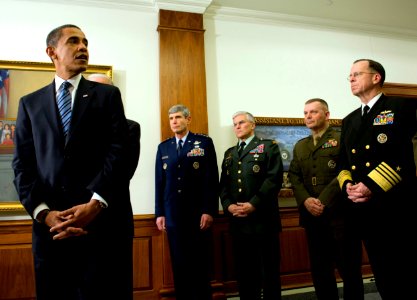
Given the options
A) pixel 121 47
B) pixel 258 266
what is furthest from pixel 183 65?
pixel 258 266

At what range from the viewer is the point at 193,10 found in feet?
11.7

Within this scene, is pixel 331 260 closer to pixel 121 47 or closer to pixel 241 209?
pixel 241 209

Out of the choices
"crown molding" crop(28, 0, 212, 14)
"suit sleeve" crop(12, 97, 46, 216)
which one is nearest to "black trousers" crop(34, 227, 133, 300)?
"suit sleeve" crop(12, 97, 46, 216)

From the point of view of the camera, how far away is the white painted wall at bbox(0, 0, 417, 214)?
3.21 metres

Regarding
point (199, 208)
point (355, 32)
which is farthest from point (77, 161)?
point (355, 32)

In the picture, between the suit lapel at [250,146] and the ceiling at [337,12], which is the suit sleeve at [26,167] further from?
the ceiling at [337,12]

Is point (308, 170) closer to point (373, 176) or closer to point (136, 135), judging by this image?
point (373, 176)

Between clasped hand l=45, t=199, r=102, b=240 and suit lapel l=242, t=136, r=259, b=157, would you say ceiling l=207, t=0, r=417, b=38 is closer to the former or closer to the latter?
suit lapel l=242, t=136, r=259, b=157

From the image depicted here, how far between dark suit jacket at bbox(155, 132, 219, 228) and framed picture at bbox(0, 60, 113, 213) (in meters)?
1.18

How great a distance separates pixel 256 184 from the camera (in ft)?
8.65

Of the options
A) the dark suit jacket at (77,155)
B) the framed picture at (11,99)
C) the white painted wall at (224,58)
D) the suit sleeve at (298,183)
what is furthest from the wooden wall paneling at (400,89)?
the dark suit jacket at (77,155)

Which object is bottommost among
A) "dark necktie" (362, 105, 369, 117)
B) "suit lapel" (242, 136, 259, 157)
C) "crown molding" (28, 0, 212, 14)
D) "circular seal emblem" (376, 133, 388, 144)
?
"circular seal emblem" (376, 133, 388, 144)

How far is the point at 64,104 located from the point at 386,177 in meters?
1.64

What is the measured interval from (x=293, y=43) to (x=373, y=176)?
253 cm
